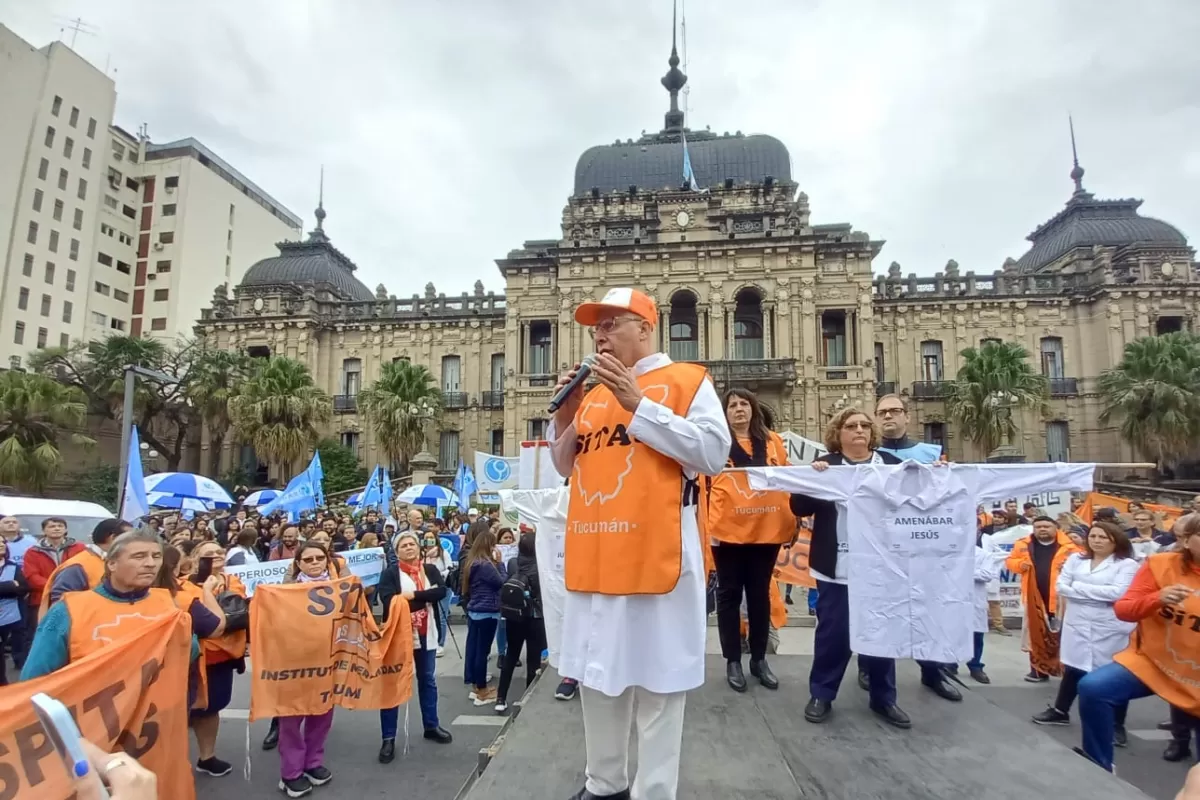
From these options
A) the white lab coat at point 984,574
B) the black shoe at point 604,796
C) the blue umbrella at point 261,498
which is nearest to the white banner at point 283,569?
the black shoe at point 604,796

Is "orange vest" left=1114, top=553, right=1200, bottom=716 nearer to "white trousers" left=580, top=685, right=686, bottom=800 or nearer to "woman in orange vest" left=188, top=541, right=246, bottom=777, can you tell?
"white trousers" left=580, top=685, right=686, bottom=800

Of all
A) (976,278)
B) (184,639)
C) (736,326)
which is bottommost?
(184,639)

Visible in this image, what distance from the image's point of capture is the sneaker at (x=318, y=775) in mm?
5441

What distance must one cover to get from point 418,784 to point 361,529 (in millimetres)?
10331

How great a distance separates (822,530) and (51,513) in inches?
511

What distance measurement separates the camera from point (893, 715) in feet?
13.8

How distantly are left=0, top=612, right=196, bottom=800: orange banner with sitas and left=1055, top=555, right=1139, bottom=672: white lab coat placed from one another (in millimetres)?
6843

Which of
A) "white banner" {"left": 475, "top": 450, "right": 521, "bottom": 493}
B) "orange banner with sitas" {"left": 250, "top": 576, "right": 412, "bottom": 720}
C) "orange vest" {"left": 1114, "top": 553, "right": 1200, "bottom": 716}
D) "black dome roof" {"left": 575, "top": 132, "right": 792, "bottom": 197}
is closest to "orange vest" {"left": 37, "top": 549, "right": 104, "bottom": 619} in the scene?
"orange banner with sitas" {"left": 250, "top": 576, "right": 412, "bottom": 720}

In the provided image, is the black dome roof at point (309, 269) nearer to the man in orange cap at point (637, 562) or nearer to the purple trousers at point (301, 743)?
the purple trousers at point (301, 743)

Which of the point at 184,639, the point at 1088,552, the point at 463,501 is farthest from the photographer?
the point at 463,501

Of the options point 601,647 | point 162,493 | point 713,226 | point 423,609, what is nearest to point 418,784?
point 423,609

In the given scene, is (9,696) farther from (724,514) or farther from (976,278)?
(976,278)

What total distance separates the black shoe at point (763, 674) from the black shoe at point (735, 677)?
0.11 m

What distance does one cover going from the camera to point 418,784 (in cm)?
551
